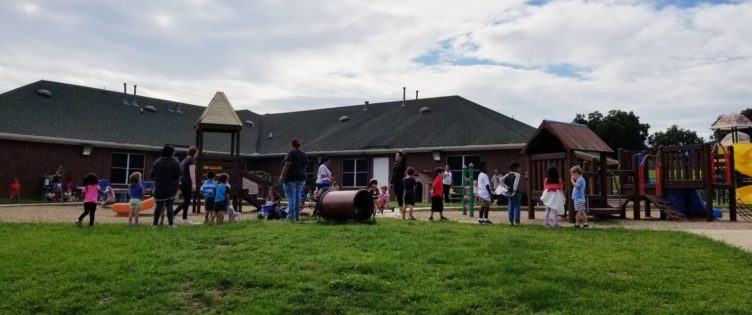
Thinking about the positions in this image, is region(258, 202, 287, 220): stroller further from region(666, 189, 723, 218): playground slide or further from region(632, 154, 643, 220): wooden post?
region(666, 189, 723, 218): playground slide

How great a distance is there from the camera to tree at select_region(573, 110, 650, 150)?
58781 millimetres

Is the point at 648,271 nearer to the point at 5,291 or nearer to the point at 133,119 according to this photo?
the point at 5,291

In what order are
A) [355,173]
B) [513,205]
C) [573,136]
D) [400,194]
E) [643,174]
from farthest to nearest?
[355,173]
[643,174]
[400,194]
[573,136]
[513,205]

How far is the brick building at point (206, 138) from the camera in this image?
82.0 ft

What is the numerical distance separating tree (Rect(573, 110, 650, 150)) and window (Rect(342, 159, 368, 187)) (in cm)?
3547

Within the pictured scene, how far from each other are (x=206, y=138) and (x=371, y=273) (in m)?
26.9

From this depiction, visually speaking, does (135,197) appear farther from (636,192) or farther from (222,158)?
(636,192)

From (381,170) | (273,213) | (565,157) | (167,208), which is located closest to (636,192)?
(565,157)

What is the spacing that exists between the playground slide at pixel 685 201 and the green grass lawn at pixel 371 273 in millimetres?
6034

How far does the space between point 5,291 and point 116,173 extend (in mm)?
22037

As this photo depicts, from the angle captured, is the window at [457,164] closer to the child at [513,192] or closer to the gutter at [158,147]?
the gutter at [158,147]

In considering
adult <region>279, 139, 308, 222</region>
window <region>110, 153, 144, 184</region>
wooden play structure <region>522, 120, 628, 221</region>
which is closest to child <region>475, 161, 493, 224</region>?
wooden play structure <region>522, 120, 628, 221</region>

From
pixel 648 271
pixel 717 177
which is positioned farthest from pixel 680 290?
pixel 717 177

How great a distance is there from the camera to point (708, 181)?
13844 mm
